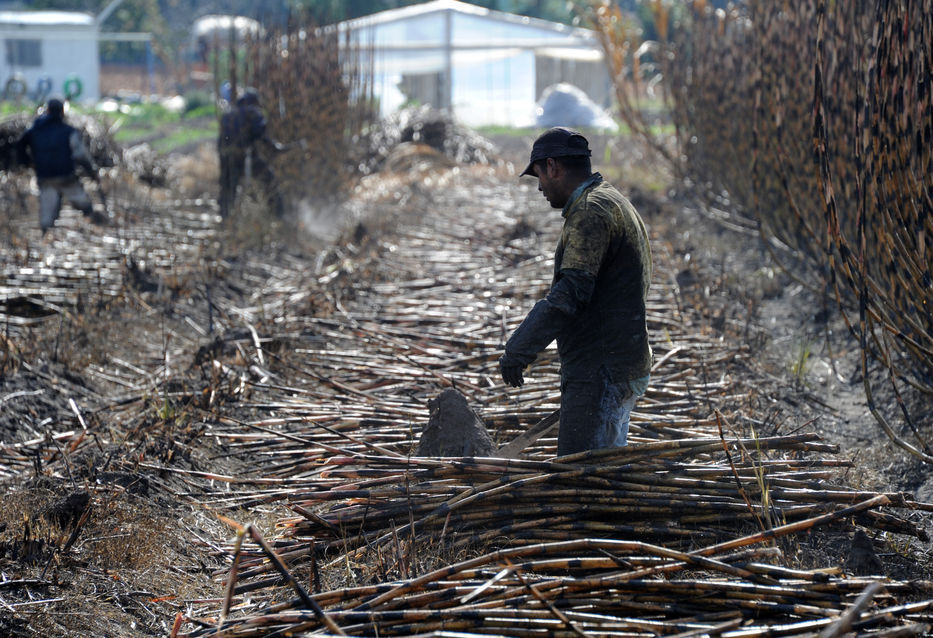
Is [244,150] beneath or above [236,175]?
above

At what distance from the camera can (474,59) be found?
29.2 m

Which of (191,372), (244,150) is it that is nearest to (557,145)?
(191,372)

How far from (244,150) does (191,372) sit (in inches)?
205

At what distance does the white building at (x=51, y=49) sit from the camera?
36.7m

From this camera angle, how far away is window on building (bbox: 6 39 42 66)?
124 ft

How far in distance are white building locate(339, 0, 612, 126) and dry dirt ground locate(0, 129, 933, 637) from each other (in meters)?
16.8

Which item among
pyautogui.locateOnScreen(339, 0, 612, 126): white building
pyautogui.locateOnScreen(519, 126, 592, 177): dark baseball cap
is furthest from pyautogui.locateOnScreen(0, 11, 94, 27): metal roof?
pyautogui.locateOnScreen(519, 126, 592, 177): dark baseball cap

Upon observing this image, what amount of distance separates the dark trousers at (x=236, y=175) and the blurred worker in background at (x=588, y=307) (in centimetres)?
772

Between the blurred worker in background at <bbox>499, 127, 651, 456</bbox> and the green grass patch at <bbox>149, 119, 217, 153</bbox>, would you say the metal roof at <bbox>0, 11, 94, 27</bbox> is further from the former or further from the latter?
the blurred worker in background at <bbox>499, 127, 651, 456</bbox>

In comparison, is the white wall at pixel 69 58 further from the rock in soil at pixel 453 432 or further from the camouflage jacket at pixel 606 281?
the camouflage jacket at pixel 606 281

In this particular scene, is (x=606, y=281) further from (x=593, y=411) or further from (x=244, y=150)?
(x=244, y=150)

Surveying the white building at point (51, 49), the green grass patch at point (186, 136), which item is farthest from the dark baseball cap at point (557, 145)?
the white building at point (51, 49)

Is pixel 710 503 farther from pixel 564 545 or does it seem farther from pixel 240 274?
pixel 240 274

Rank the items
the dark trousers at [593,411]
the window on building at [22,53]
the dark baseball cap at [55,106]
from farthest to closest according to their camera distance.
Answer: the window on building at [22,53], the dark baseball cap at [55,106], the dark trousers at [593,411]
